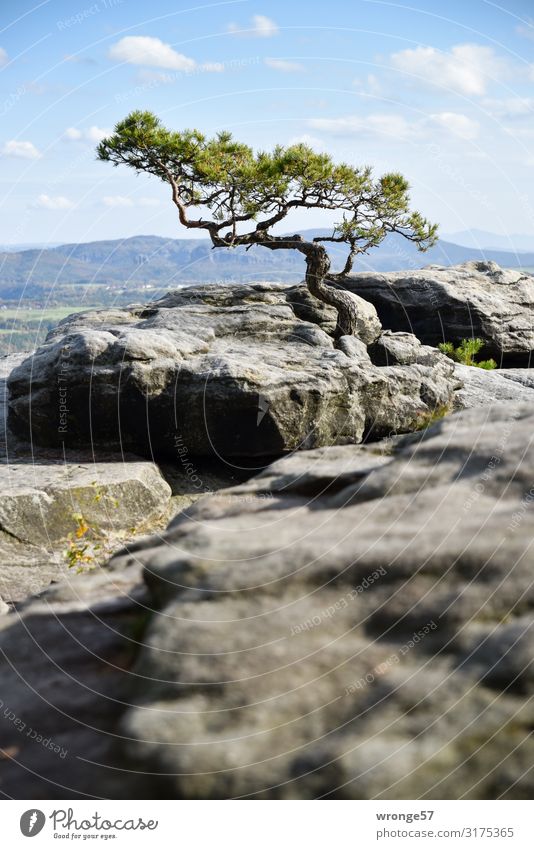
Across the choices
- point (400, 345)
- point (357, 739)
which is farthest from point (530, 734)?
point (400, 345)

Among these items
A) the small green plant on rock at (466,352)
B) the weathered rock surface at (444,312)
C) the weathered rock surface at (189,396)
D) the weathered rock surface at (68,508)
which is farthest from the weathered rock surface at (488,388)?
the weathered rock surface at (68,508)

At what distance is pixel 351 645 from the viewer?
12.3 feet

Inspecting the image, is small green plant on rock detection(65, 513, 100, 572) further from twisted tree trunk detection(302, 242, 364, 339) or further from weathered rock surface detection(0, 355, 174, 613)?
twisted tree trunk detection(302, 242, 364, 339)

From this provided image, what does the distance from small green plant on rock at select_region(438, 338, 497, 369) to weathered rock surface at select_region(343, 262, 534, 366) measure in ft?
2.95

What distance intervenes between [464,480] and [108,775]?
2.75m

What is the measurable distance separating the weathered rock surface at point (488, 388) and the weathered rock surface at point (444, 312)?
4.94m

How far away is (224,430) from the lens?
1472 cm

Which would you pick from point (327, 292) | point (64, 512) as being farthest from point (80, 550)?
point (327, 292)

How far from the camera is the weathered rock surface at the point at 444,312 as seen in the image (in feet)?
89.7

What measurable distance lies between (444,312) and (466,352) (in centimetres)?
231

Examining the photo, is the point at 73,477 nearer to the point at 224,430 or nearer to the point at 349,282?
the point at 224,430

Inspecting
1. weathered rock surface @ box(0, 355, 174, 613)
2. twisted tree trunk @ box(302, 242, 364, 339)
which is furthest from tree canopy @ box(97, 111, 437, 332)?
weathered rock surface @ box(0, 355, 174, 613)

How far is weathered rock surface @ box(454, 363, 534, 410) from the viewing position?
19.8 metres

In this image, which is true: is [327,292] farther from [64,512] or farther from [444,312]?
[64,512]
